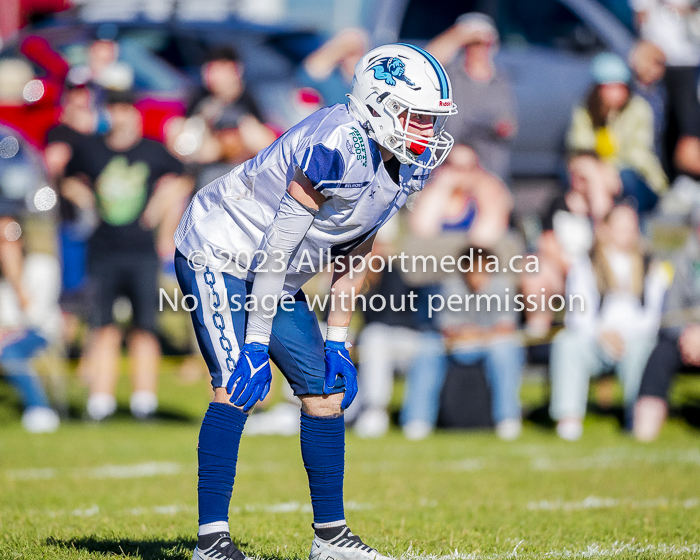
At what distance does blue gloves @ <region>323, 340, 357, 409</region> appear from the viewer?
12.9 feet

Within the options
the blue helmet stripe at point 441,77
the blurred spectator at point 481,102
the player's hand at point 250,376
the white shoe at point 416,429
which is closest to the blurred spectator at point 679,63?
the blurred spectator at point 481,102

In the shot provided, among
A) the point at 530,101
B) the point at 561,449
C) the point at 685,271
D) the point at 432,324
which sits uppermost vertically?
the point at 530,101

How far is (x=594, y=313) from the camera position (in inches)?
328

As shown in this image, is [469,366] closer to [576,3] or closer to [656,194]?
[656,194]

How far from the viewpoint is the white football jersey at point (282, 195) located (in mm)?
3596

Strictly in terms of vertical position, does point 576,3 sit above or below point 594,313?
above

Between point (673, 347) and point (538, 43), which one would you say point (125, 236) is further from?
point (538, 43)

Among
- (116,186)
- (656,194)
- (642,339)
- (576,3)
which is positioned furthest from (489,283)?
(576,3)

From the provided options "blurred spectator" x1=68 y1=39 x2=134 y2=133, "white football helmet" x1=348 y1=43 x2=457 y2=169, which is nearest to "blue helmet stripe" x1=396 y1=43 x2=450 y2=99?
"white football helmet" x1=348 y1=43 x2=457 y2=169

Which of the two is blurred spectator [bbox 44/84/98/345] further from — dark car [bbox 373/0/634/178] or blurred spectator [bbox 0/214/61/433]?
dark car [bbox 373/0/634/178]

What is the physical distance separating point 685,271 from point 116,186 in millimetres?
4899

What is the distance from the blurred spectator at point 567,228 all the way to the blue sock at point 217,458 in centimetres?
525

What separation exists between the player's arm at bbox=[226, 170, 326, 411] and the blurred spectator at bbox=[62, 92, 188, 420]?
200 inches

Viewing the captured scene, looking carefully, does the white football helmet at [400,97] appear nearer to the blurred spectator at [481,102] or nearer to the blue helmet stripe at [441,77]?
the blue helmet stripe at [441,77]
